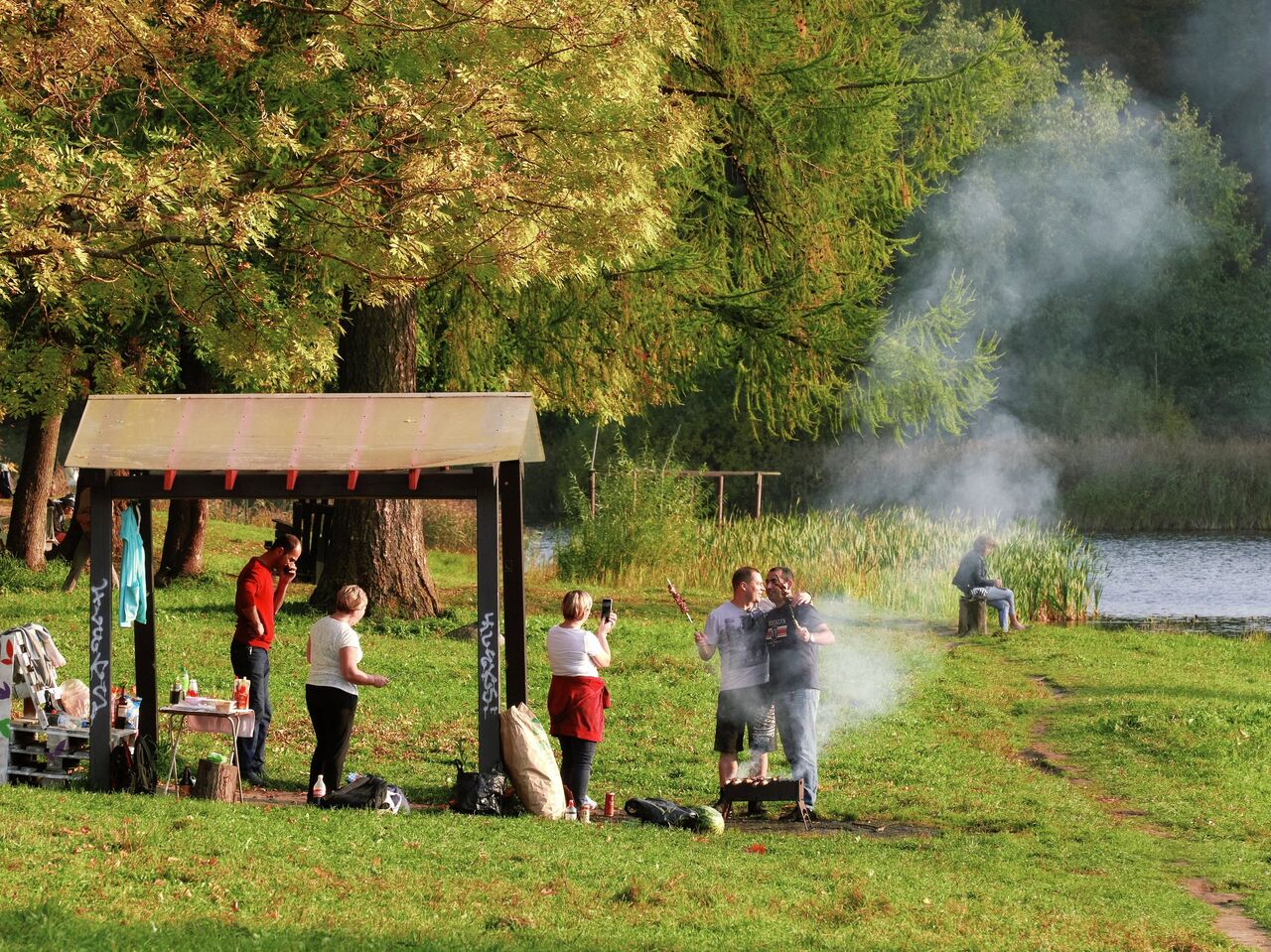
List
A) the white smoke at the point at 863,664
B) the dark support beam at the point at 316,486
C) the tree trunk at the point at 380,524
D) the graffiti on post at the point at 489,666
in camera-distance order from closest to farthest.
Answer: the dark support beam at the point at 316,486, the graffiti on post at the point at 489,666, the white smoke at the point at 863,664, the tree trunk at the point at 380,524

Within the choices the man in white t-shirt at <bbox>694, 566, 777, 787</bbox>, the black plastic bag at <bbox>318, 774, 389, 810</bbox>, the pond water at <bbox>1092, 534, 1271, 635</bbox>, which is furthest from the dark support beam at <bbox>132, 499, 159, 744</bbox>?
the pond water at <bbox>1092, 534, 1271, 635</bbox>

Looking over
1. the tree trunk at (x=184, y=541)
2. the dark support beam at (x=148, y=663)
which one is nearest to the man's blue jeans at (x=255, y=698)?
the dark support beam at (x=148, y=663)

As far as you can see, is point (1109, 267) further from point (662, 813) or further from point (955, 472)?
Answer: point (662, 813)

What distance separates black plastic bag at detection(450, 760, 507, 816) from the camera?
35.8ft

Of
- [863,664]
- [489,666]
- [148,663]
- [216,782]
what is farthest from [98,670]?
[863,664]

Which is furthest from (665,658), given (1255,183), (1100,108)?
(1255,183)

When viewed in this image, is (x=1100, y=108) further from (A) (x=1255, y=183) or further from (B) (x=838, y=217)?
(B) (x=838, y=217)

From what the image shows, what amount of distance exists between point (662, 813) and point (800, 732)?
4.13ft

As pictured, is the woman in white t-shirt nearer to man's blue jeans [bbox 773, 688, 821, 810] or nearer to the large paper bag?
the large paper bag

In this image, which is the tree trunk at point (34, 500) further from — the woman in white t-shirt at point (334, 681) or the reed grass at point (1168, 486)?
the reed grass at point (1168, 486)

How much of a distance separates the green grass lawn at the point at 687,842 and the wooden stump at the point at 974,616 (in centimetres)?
479

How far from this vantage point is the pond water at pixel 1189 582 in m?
28.6

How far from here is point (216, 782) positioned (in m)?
10.8

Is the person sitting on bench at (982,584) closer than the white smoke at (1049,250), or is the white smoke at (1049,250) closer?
the person sitting on bench at (982,584)
